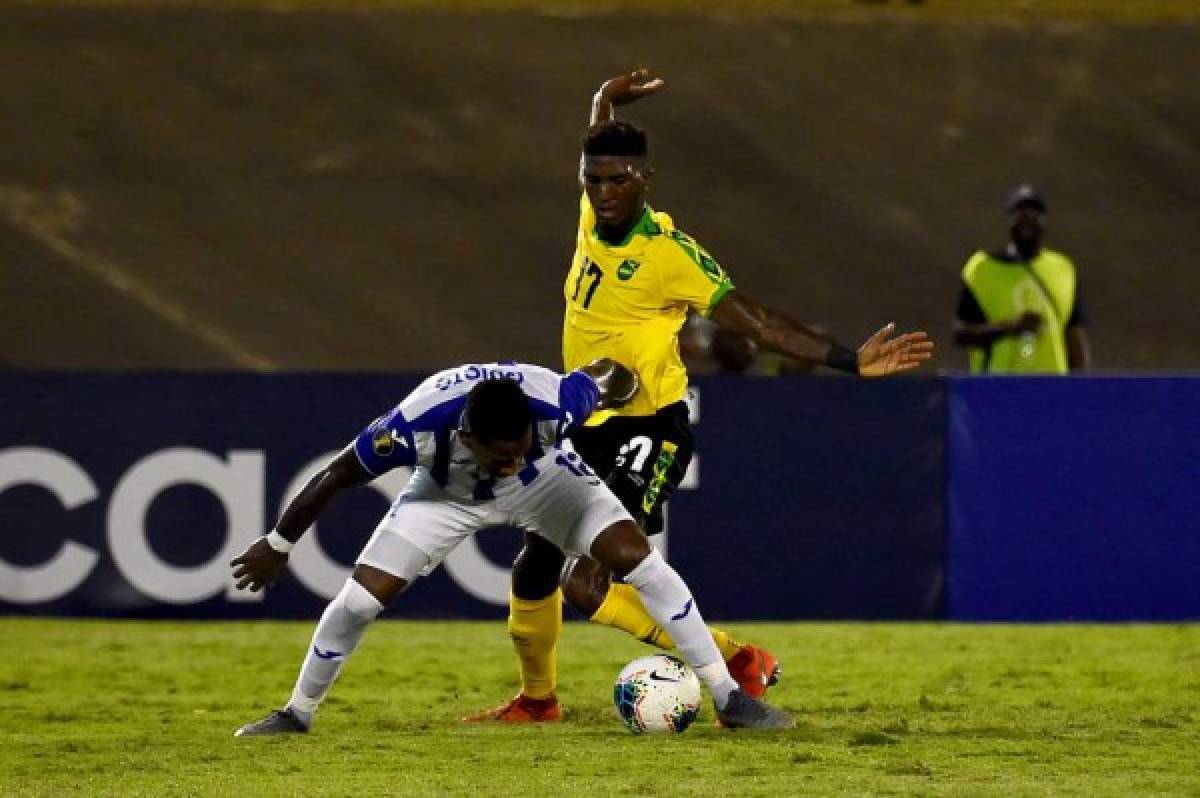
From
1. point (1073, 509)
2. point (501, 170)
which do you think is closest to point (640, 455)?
point (1073, 509)

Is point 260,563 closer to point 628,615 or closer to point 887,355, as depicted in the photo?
point 628,615

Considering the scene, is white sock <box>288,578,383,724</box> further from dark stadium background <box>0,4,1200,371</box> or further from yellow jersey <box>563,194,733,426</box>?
dark stadium background <box>0,4,1200,371</box>

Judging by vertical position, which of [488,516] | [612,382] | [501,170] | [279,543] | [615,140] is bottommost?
[279,543]

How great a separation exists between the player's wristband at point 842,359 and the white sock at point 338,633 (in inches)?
76.3

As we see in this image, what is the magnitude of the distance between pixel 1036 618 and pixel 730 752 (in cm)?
614

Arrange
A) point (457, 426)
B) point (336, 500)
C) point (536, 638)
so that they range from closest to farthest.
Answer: point (457, 426) → point (536, 638) → point (336, 500)

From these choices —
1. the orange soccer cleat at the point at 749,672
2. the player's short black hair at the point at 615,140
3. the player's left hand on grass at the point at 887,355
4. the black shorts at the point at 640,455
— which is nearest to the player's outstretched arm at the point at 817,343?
the player's left hand on grass at the point at 887,355

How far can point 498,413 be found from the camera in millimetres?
8977

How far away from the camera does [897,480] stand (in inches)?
592

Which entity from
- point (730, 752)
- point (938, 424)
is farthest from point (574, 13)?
point (730, 752)

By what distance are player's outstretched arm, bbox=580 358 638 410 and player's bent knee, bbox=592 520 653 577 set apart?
1.62 feet

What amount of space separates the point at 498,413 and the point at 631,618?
1931 mm

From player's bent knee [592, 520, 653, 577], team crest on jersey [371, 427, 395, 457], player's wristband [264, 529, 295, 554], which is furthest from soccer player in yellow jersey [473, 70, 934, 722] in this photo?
player's wristband [264, 529, 295, 554]

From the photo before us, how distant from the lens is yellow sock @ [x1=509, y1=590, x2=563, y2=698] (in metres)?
10.5
